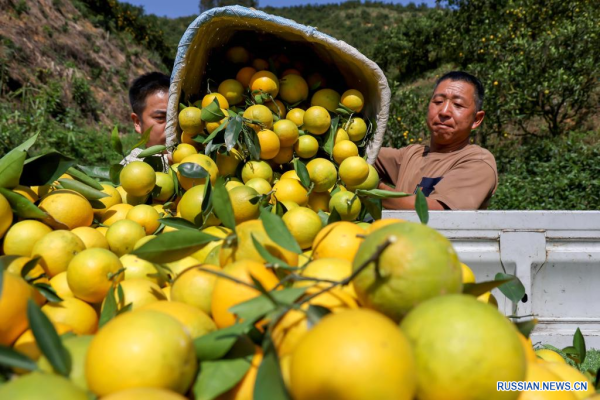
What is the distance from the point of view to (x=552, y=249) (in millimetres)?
1782

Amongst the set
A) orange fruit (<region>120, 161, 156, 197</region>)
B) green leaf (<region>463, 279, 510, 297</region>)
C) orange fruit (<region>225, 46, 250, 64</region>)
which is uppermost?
orange fruit (<region>225, 46, 250, 64</region>)

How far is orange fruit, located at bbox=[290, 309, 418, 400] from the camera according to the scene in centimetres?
54

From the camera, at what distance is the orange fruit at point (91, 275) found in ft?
3.15

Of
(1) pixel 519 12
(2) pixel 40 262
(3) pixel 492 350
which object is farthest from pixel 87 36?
(3) pixel 492 350

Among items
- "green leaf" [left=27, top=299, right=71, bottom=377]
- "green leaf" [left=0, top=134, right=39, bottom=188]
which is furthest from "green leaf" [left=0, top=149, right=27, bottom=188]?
"green leaf" [left=27, top=299, right=71, bottom=377]

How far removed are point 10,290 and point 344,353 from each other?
0.67m

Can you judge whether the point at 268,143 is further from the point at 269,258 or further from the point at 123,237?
the point at 269,258

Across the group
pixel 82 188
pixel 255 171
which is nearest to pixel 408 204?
pixel 255 171

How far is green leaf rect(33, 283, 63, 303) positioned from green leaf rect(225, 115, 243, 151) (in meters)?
0.76

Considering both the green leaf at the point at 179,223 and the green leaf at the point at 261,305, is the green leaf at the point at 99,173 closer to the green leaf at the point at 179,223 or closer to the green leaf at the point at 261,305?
the green leaf at the point at 179,223

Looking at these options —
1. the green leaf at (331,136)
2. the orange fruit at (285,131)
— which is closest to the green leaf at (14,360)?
the orange fruit at (285,131)

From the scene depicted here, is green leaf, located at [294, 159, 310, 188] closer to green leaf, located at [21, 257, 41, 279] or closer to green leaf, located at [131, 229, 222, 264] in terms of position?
green leaf, located at [131, 229, 222, 264]

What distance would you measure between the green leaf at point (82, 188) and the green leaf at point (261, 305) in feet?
3.07

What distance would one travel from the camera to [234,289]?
764 millimetres
